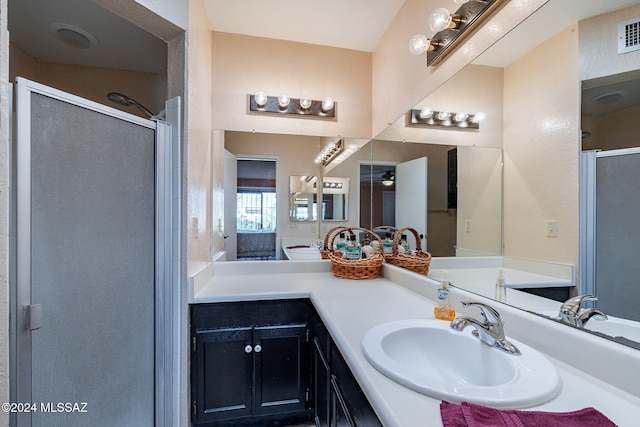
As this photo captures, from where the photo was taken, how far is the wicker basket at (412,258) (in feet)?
5.25

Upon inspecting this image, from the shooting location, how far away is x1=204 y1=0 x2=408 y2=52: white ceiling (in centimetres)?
177

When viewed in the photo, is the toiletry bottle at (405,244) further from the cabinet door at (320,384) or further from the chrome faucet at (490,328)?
the chrome faucet at (490,328)

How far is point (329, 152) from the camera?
86.5 inches

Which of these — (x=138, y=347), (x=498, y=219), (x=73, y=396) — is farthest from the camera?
(x=138, y=347)

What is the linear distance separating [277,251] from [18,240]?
4.63 ft

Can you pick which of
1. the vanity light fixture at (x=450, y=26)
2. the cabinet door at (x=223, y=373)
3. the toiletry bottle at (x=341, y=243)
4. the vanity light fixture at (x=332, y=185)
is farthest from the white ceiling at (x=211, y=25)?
the cabinet door at (x=223, y=373)

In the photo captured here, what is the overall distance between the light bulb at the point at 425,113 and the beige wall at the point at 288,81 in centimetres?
65

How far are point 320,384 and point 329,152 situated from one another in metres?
1.56

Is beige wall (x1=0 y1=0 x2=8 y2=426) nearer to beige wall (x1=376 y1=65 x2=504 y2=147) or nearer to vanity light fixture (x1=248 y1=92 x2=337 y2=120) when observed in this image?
vanity light fixture (x1=248 y1=92 x2=337 y2=120)

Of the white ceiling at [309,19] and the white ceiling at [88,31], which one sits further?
the white ceiling at [309,19]

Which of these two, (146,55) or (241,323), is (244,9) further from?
(241,323)

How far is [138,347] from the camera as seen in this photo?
127 centimetres

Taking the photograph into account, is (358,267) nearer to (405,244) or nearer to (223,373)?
(405,244)

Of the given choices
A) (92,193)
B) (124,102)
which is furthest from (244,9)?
(92,193)
